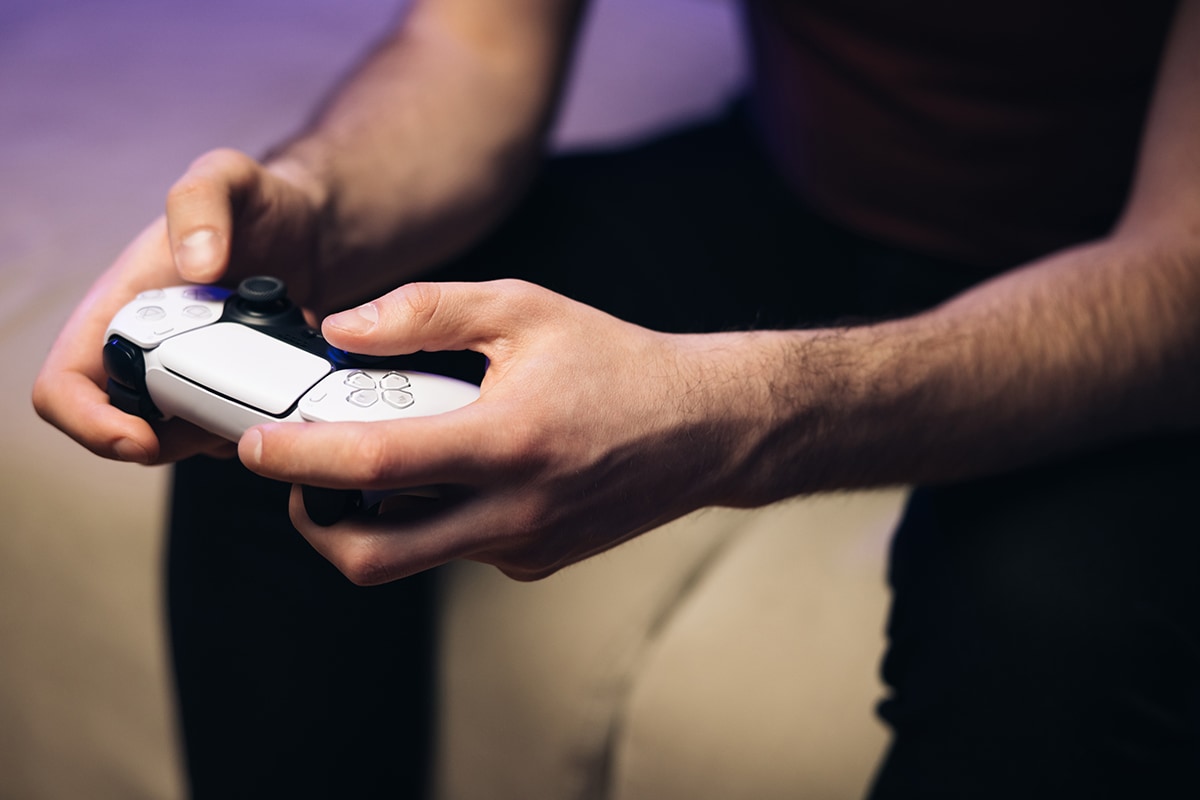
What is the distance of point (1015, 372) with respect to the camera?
0.54 m

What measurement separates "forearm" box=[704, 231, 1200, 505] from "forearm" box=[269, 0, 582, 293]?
0.28 m

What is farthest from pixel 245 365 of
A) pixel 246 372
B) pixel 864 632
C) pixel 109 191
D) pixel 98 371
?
pixel 109 191

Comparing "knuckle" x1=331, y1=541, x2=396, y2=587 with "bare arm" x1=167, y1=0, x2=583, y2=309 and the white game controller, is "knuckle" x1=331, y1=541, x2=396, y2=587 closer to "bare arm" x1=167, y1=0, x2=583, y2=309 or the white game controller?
the white game controller

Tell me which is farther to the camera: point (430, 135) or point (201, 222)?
point (430, 135)

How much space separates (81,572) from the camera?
69cm

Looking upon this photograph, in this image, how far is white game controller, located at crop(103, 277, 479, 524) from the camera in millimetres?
382

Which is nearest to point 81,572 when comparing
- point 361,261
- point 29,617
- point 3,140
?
point 29,617

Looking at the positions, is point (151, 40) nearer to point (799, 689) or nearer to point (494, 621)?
point (494, 621)

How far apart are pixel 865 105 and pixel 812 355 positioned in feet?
1.12

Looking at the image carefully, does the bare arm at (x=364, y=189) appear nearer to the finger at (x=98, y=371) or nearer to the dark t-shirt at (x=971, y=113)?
the finger at (x=98, y=371)

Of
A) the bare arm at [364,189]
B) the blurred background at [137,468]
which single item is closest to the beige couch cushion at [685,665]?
the blurred background at [137,468]

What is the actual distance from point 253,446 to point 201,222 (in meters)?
0.17

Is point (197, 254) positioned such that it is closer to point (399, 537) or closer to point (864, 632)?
point (399, 537)

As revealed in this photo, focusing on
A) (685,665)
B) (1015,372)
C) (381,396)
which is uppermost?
(381,396)
